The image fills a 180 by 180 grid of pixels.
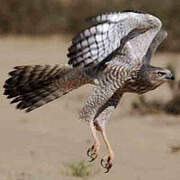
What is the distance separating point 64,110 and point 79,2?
11.0 metres

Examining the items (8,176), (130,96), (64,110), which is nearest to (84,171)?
(8,176)

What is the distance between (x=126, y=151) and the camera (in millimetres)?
11102

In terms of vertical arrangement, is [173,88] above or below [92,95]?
below

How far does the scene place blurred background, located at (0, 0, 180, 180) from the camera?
979cm

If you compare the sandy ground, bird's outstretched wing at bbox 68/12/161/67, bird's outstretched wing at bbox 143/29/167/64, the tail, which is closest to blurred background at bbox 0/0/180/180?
the sandy ground

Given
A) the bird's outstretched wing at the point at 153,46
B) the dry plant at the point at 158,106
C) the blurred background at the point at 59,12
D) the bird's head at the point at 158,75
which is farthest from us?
the blurred background at the point at 59,12

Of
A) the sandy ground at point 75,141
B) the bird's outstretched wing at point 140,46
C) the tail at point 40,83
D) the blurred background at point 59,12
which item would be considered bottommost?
the blurred background at point 59,12

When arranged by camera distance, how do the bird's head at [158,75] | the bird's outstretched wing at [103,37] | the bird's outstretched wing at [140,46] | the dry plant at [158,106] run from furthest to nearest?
the dry plant at [158,106]
the bird's outstretched wing at [140,46]
the bird's head at [158,75]
the bird's outstretched wing at [103,37]

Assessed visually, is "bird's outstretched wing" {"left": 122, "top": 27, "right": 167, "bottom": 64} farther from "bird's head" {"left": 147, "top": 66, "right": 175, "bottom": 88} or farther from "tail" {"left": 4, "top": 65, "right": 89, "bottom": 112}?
"tail" {"left": 4, "top": 65, "right": 89, "bottom": 112}

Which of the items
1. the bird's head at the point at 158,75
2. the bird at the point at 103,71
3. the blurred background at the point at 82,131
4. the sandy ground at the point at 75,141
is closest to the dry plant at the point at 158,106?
the blurred background at the point at 82,131

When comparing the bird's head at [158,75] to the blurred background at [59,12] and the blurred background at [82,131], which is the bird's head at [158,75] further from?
the blurred background at [59,12]

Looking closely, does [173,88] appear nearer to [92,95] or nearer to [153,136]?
[153,136]

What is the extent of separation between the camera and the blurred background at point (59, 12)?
22.5 m

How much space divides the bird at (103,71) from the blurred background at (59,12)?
44.4 feet
